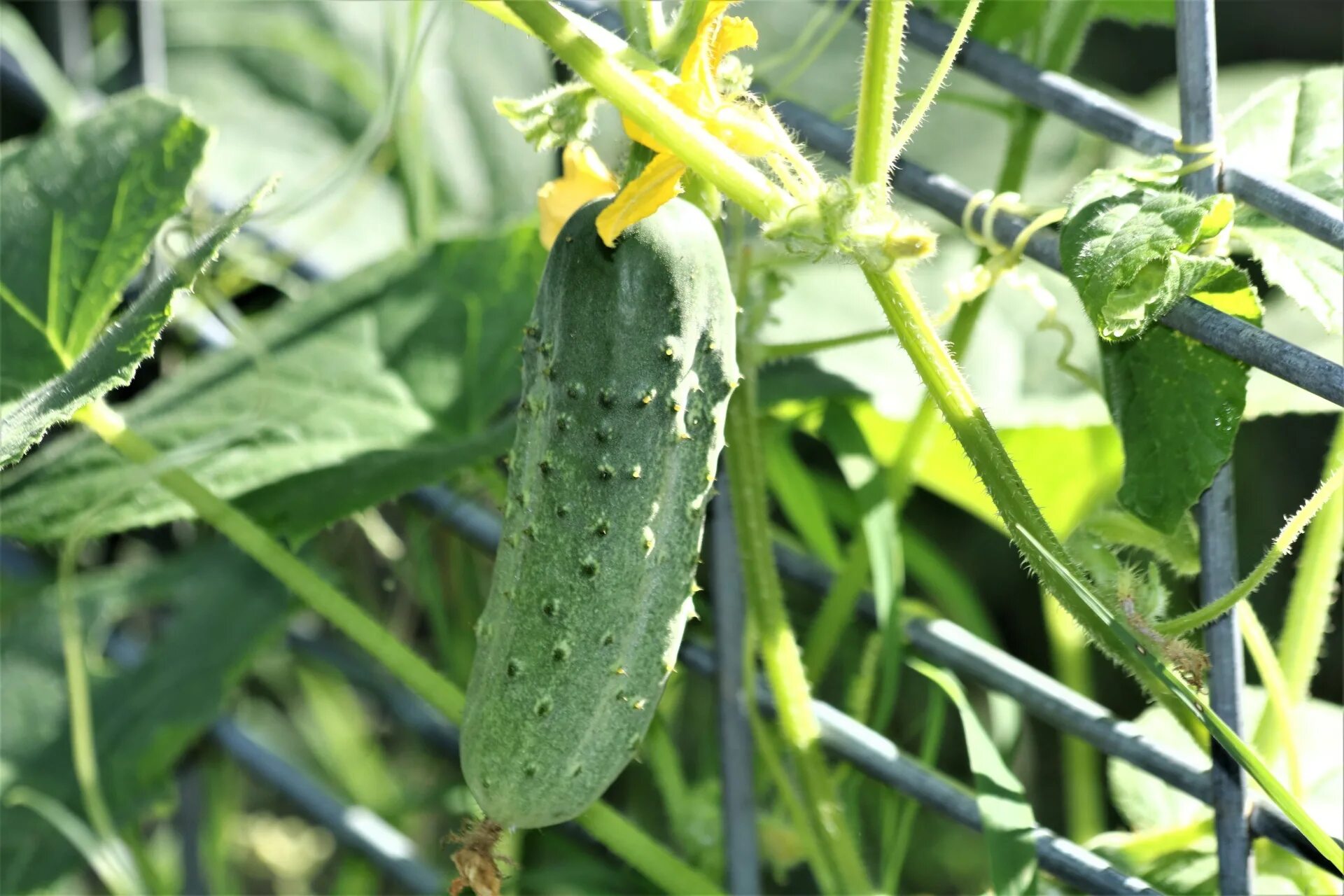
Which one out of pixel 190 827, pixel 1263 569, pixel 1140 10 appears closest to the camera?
pixel 1263 569

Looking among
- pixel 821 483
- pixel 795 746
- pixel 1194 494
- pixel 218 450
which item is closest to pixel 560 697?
pixel 795 746

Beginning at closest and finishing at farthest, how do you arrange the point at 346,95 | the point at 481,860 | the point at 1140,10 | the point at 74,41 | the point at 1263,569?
the point at 1263,569 → the point at 481,860 → the point at 1140,10 → the point at 74,41 → the point at 346,95

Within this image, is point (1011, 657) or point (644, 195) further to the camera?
point (1011, 657)

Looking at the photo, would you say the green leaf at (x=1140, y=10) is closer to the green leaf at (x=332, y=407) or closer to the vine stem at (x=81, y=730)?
the green leaf at (x=332, y=407)

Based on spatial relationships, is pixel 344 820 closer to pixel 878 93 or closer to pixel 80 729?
pixel 80 729

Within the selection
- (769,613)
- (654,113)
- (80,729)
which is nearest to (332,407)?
(80,729)

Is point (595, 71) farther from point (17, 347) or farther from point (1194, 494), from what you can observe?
point (17, 347)

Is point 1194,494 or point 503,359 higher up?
point 1194,494

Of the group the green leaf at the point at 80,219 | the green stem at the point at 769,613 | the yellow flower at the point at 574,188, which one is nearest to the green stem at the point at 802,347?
the green stem at the point at 769,613
